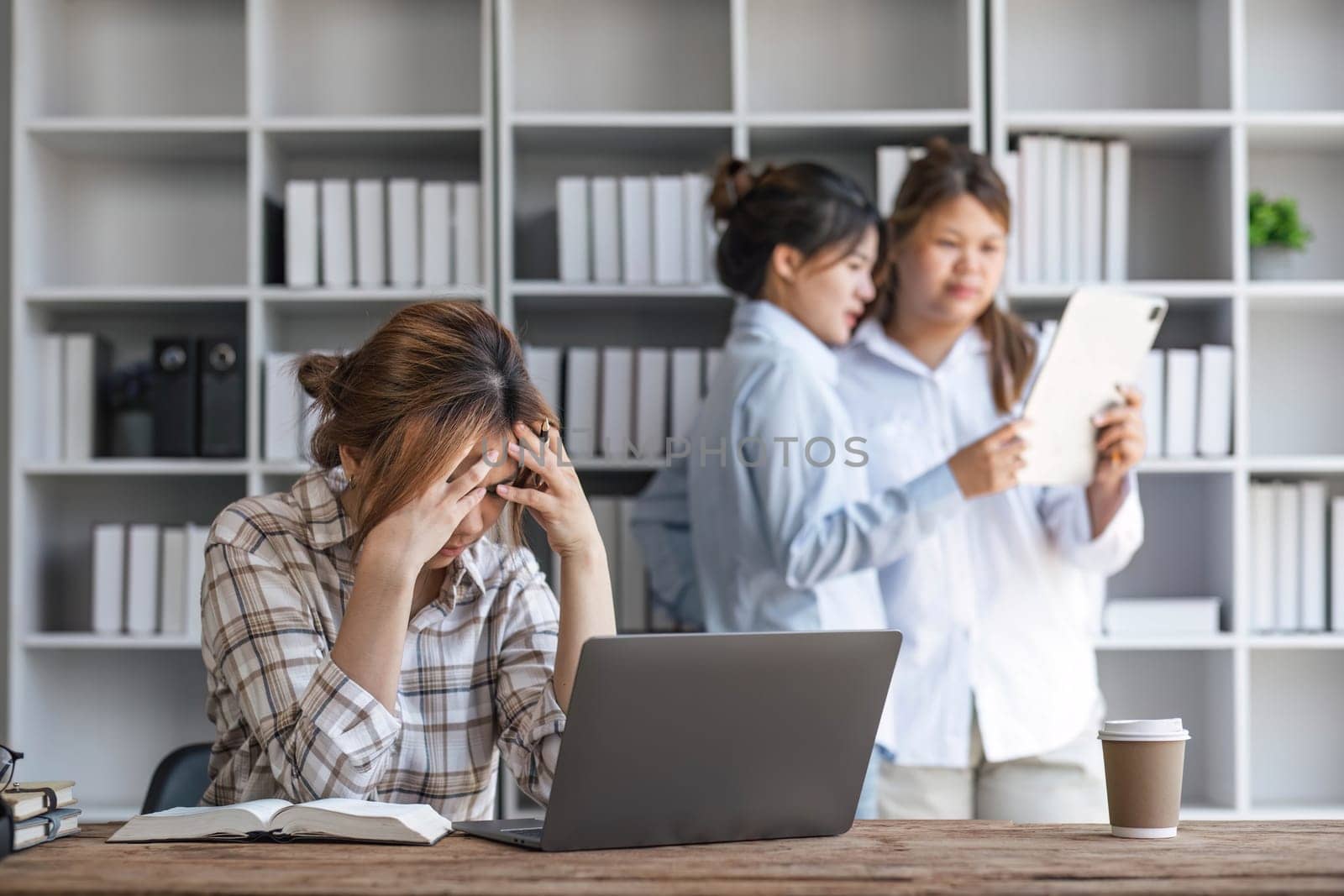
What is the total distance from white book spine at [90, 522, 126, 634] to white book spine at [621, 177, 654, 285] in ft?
4.16

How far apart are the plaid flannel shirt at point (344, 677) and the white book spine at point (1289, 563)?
187cm

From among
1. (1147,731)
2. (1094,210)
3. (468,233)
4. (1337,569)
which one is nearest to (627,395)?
(468,233)

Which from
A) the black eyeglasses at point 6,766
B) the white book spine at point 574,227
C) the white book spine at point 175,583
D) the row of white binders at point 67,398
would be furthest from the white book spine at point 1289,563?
the row of white binders at point 67,398

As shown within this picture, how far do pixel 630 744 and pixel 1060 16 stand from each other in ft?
8.51

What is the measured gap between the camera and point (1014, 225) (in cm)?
291

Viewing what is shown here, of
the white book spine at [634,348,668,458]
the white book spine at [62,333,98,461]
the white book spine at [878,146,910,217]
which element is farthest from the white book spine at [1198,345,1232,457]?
the white book spine at [62,333,98,461]

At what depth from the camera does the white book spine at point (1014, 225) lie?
9.46ft

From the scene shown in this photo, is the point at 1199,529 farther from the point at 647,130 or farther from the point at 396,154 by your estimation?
the point at 396,154

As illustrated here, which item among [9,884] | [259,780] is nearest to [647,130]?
[259,780]

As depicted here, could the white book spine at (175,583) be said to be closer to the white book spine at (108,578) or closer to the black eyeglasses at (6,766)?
the white book spine at (108,578)

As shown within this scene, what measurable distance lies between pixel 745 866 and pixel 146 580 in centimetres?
211

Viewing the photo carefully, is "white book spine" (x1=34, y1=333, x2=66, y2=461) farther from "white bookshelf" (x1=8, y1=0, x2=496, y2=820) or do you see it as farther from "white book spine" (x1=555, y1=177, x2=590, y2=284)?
"white book spine" (x1=555, y1=177, x2=590, y2=284)

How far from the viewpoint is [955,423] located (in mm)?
2566

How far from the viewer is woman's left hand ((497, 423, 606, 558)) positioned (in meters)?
1.59
